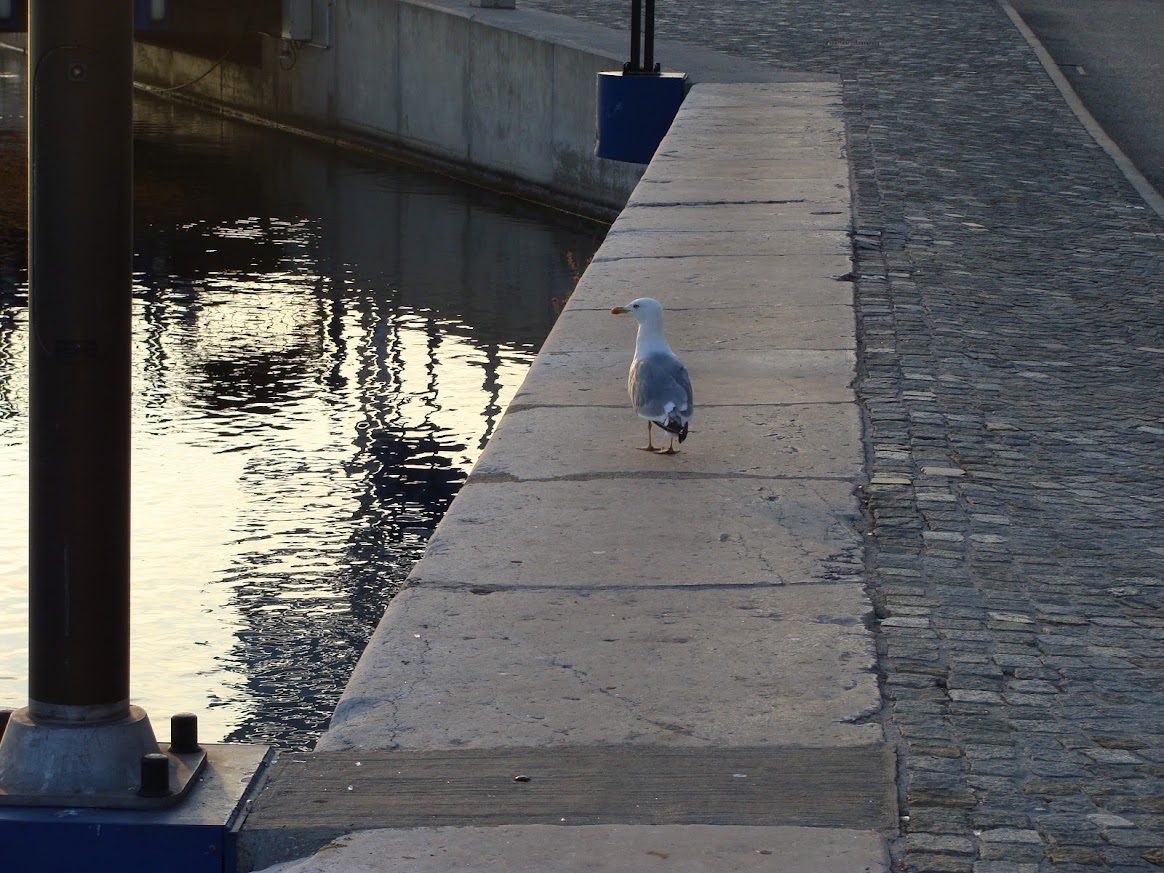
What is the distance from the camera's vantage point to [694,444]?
6.21m

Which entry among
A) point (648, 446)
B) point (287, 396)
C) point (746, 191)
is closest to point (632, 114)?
point (746, 191)

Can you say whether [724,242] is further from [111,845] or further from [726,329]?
[111,845]

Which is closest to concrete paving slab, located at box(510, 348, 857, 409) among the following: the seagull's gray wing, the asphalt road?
the seagull's gray wing

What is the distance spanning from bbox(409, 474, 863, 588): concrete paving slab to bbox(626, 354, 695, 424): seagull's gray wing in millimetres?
222

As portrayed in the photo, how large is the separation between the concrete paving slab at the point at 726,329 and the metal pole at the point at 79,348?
407 cm

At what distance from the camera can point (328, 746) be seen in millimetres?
3965

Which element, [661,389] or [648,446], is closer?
[661,389]

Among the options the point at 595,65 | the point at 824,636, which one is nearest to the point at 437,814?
the point at 824,636

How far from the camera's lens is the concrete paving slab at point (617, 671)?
3.99 meters

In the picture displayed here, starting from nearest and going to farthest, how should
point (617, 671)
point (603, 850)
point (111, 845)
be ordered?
point (603, 850) < point (111, 845) < point (617, 671)

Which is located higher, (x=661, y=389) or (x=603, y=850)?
(x=661, y=389)

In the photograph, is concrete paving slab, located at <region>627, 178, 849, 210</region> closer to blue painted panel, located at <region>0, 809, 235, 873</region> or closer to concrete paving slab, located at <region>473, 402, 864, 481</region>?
concrete paving slab, located at <region>473, 402, 864, 481</region>

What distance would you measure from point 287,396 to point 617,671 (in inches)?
267

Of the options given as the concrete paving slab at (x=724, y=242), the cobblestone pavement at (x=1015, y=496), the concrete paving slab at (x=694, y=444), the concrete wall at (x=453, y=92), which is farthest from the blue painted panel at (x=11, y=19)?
the concrete wall at (x=453, y=92)
